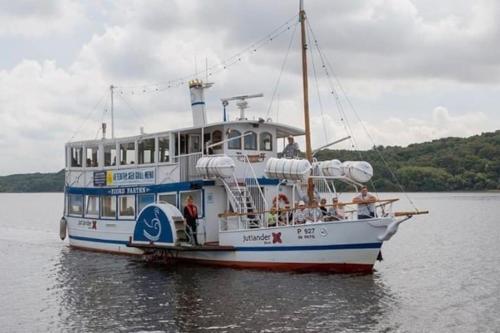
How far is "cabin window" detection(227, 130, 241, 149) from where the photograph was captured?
24250 millimetres

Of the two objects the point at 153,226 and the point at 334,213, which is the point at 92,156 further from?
the point at 334,213

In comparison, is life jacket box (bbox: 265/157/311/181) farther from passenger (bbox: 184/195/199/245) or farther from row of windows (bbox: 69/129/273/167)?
passenger (bbox: 184/195/199/245)

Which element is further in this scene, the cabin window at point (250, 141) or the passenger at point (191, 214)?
the cabin window at point (250, 141)

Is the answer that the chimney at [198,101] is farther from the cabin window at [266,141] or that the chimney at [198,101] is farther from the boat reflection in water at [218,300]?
the boat reflection in water at [218,300]

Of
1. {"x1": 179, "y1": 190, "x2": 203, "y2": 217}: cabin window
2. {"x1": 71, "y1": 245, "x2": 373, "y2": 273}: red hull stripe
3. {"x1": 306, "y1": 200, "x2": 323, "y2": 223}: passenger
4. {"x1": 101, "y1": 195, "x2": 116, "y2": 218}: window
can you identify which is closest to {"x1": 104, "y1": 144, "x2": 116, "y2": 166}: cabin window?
{"x1": 101, "y1": 195, "x2": 116, "y2": 218}: window

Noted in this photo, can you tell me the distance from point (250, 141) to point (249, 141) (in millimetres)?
51

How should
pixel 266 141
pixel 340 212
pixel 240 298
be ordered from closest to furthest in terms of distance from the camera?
pixel 240 298 < pixel 340 212 < pixel 266 141

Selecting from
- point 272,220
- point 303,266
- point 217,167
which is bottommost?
point 303,266

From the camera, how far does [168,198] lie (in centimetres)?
2503

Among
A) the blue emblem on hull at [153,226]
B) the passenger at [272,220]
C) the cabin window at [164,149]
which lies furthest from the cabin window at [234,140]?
the blue emblem on hull at [153,226]

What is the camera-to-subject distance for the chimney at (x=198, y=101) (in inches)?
1052

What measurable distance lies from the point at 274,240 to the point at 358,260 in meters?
2.89

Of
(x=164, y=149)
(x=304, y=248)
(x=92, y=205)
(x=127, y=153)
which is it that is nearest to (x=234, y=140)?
(x=164, y=149)

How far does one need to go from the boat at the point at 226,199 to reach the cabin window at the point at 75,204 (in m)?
0.13
